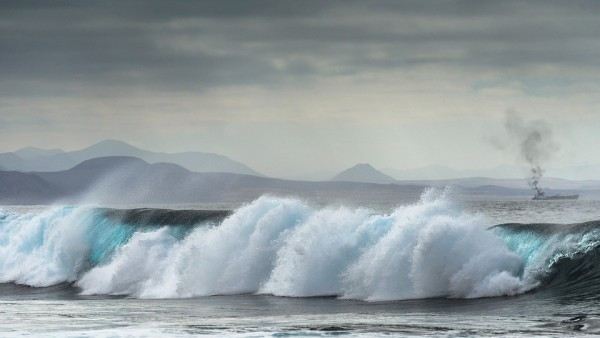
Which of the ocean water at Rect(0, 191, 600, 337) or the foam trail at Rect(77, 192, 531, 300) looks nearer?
the ocean water at Rect(0, 191, 600, 337)

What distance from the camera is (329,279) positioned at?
34.9 metres

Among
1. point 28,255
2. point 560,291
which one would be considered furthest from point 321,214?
point 28,255

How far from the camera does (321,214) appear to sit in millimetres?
37500

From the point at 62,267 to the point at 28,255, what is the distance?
152 inches

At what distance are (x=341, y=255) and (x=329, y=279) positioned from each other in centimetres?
109

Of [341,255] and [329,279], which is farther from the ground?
[341,255]

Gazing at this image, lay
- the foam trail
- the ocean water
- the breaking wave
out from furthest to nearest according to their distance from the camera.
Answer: the foam trail, the breaking wave, the ocean water

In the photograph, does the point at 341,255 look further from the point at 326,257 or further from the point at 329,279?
the point at 329,279

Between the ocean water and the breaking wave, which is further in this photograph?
the breaking wave

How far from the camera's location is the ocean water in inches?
1032

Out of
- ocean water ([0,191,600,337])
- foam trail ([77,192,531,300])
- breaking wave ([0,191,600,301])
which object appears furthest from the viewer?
foam trail ([77,192,531,300])

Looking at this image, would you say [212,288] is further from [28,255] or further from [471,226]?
[28,255]

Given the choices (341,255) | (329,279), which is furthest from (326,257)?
(329,279)

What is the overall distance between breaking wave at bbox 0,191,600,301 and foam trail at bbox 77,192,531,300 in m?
0.04
